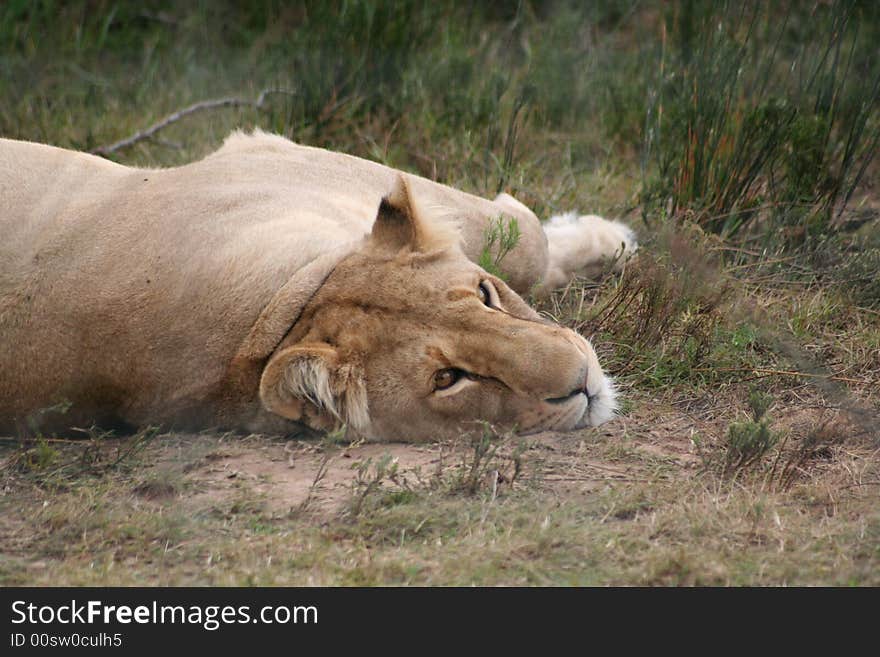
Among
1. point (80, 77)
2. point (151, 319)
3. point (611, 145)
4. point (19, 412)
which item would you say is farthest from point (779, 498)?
point (80, 77)

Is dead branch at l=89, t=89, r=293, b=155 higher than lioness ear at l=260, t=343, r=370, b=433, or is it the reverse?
lioness ear at l=260, t=343, r=370, b=433

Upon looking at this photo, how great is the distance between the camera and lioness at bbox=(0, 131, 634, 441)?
133 inches

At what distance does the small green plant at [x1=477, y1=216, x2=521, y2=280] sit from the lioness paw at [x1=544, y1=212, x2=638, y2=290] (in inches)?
16.8

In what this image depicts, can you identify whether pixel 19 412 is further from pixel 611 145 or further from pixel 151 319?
pixel 611 145

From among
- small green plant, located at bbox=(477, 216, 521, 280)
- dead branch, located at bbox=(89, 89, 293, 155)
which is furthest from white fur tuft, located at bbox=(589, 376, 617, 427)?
dead branch, located at bbox=(89, 89, 293, 155)

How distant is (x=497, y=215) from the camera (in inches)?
182

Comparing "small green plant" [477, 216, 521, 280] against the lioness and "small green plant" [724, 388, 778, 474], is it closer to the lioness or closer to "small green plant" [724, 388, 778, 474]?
the lioness

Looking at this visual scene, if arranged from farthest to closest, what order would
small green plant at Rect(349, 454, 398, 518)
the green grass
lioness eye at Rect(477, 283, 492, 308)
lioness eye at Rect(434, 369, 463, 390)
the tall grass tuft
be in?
the tall grass tuft, lioness eye at Rect(477, 283, 492, 308), lioness eye at Rect(434, 369, 463, 390), small green plant at Rect(349, 454, 398, 518), the green grass

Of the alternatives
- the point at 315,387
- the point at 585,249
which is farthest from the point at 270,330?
the point at 585,249

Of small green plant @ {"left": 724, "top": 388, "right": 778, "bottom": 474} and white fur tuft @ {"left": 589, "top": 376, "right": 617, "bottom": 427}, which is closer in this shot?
small green plant @ {"left": 724, "top": 388, "right": 778, "bottom": 474}

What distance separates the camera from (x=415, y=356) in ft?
11.1

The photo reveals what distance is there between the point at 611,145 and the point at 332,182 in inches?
91.7

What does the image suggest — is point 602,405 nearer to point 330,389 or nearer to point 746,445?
point 746,445

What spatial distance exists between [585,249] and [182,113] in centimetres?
238
